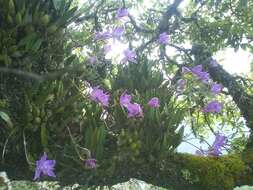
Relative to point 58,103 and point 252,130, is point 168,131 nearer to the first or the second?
point 58,103

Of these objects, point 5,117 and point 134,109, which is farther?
point 134,109

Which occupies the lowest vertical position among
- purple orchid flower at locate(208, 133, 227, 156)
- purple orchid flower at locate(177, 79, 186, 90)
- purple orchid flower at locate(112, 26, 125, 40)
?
purple orchid flower at locate(208, 133, 227, 156)

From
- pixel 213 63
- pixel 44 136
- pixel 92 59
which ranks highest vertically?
pixel 213 63

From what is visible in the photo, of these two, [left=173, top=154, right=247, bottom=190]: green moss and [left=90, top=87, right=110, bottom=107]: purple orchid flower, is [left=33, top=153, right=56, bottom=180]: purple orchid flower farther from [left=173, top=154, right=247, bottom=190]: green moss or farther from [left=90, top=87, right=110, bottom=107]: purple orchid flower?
[left=173, top=154, right=247, bottom=190]: green moss

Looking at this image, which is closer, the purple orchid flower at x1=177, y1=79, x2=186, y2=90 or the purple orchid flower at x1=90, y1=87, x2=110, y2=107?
the purple orchid flower at x1=90, y1=87, x2=110, y2=107

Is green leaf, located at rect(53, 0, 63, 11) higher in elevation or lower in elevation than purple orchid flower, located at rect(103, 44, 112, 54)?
higher

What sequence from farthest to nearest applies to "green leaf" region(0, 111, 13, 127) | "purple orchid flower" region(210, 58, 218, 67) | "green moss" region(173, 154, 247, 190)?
"purple orchid flower" region(210, 58, 218, 67) → "green moss" region(173, 154, 247, 190) → "green leaf" region(0, 111, 13, 127)

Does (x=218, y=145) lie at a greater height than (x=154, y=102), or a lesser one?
lesser

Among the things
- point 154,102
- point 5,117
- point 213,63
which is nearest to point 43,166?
point 5,117

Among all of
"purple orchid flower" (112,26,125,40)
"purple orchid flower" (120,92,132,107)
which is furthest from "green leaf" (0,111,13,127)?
"purple orchid flower" (112,26,125,40)

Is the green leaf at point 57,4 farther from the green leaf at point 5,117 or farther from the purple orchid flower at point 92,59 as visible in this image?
the green leaf at point 5,117

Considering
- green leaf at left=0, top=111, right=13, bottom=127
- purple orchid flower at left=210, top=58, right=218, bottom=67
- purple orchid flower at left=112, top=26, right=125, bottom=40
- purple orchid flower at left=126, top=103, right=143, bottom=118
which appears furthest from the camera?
purple orchid flower at left=210, top=58, right=218, bottom=67

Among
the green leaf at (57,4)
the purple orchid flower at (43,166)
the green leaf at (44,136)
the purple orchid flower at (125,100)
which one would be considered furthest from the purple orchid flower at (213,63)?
the purple orchid flower at (43,166)

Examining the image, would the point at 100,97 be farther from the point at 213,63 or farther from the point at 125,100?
the point at 213,63
